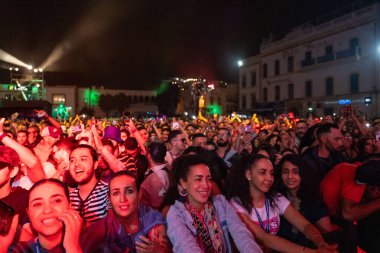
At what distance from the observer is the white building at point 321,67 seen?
27031 mm

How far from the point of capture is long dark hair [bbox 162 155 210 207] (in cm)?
326

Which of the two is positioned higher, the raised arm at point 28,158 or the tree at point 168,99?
the tree at point 168,99

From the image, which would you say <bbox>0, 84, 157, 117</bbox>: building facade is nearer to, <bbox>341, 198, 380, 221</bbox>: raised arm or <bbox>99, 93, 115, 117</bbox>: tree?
<bbox>99, 93, 115, 117</bbox>: tree

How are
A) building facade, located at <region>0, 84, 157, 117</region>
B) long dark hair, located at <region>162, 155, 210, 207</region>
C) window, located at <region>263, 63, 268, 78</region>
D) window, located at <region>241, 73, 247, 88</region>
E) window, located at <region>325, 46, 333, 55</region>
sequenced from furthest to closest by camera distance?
building facade, located at <region>0, 84, 157, 117</region> → window, located at <region>241, 73, 247, 88</region> → window, located at <region>263, 63, 268, 78</region> → window, located at <region>325, 46, 333, 55</region> → long dark hair, located at <region>162, 155, 210, 207</region>

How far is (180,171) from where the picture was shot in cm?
334

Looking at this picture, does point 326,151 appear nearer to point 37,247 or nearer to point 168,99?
point 37,247

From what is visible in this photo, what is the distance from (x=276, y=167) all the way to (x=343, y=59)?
1102 inches

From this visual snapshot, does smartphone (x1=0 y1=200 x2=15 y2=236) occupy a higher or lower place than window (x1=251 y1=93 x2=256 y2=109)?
lower

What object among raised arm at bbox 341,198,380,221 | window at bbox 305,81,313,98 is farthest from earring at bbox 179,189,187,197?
window at bbox 305,81,313,98

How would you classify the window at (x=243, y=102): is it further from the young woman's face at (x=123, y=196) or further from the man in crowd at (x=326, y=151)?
the young woman's face at (x=123, y=196)

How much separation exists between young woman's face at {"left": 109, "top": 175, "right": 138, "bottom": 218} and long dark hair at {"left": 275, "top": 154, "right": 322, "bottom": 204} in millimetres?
1715

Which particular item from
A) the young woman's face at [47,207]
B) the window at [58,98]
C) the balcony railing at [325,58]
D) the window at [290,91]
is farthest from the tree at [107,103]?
the young woman's face at [47,207]

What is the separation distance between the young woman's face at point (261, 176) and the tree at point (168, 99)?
5554 centimetres

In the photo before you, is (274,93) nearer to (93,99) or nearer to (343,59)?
(343,59)
